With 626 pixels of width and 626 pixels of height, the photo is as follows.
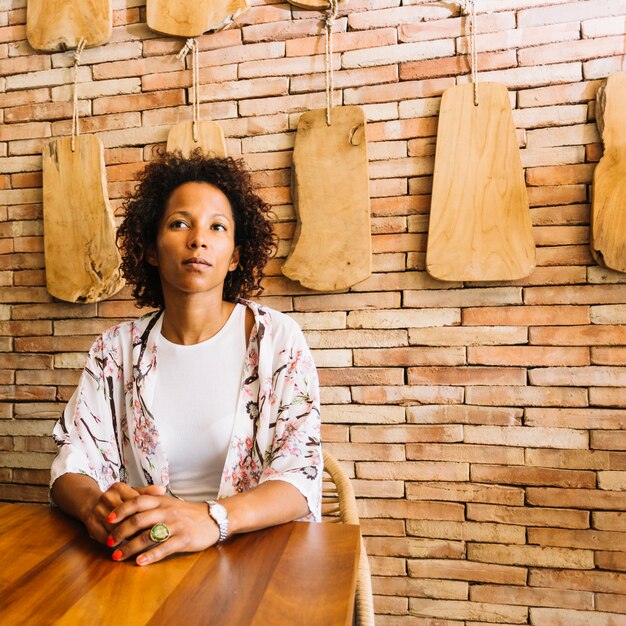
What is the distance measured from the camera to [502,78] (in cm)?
189

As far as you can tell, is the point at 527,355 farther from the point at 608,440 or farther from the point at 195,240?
the point at 195,240

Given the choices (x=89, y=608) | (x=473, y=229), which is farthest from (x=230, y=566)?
(x=473, y=229)

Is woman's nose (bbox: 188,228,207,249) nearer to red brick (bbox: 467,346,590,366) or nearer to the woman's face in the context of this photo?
the woman's face

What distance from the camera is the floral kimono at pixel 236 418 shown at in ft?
4.51

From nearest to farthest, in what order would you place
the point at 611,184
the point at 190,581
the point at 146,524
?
Result: the point at 190,581 → the point at 146,524 → the point at 611,184

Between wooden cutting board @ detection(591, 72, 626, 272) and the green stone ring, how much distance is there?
1.54 meters

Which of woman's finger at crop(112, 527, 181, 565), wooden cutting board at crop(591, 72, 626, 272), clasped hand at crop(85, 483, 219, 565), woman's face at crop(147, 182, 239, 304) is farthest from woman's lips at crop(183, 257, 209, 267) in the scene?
wooden cutting board at crop(591, 72, 626, 272)

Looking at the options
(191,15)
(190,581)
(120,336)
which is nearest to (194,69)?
(191,15)

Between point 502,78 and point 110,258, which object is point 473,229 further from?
point 110,258

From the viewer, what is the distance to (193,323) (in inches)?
62.4

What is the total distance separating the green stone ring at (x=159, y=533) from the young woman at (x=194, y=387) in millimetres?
232

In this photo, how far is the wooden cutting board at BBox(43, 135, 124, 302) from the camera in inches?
85.4

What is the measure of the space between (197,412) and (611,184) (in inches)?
58.1

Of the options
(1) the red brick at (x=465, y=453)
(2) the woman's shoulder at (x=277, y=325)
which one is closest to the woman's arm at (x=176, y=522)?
(2) the woman's shoulder at (x=277, y=325)
